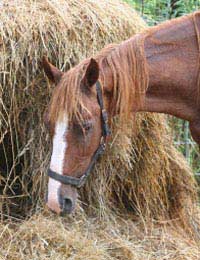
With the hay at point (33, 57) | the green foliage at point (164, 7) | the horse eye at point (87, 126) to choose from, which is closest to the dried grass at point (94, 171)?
the hay at point (33, 57)

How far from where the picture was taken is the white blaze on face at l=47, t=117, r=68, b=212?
84.3 inches

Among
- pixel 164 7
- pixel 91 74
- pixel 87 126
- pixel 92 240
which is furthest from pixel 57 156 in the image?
pixel 164 7

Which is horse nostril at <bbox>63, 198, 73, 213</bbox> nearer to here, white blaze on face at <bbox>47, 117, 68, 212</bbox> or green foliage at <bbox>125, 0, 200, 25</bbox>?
white blaze on face at <bbox>47, 117, 68, 212</bbox>

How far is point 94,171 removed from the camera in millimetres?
3047

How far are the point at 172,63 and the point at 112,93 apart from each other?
360mm

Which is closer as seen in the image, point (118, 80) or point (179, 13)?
point (118, 80)

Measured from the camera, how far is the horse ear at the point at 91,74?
6.90 ft

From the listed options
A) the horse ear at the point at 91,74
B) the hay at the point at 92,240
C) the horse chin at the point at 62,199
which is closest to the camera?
the horse ear at the point at 91,74

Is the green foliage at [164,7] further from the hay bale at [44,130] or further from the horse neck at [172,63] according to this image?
the horse neck at [172,63]

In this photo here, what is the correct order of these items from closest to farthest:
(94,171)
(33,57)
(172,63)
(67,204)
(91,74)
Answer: (91,74) → (67,204) → (172,63) → (33,57) → (94,171)

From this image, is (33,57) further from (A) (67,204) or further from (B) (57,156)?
(A) (67,204)

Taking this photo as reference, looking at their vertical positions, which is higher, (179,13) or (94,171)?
(179,13)

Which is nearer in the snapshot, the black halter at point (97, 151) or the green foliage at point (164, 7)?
the black halter at point (97, 151)

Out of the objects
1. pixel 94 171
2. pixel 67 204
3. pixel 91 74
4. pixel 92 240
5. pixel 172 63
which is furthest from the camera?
pixel 94 171
